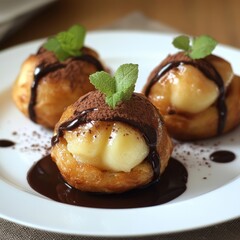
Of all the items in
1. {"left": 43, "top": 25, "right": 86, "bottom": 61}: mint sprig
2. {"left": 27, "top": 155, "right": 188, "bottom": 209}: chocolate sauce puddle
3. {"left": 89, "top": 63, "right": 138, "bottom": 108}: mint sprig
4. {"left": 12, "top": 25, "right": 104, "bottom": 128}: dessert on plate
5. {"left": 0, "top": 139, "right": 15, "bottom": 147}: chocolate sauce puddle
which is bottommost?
{"left": 0, "top": 139, "right": 15, "bottom": 147}: chocolate sauce puddle

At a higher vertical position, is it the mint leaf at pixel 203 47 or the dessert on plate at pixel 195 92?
the mint leaf at pixel 203 47

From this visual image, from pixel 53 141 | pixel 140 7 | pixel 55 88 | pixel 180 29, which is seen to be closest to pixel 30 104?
pixel 55 88

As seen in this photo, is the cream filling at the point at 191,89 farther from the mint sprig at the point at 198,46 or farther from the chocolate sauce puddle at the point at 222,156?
the chocolate sauce puddle at the point at 222,156

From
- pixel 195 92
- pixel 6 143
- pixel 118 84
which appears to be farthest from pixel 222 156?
pixel 6 143

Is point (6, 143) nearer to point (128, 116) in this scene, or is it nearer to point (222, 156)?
point (128, 116)

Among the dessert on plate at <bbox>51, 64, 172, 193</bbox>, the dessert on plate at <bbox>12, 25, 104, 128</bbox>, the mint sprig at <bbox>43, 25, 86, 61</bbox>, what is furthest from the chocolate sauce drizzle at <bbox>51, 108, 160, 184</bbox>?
the mint sprig at <bbox>43, 25, 86, 61</bbox>

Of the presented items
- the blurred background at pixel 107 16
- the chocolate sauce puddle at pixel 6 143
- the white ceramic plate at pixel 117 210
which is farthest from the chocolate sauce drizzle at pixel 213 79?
the blurred background at pixel 107 16

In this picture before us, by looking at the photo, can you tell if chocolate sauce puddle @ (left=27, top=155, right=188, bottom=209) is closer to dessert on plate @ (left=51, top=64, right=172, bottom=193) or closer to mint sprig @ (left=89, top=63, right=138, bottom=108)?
dessert on plate @ (left=51, top=64, right=172, bottom=193)

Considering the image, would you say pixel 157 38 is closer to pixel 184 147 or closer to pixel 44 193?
pixel 184 147
